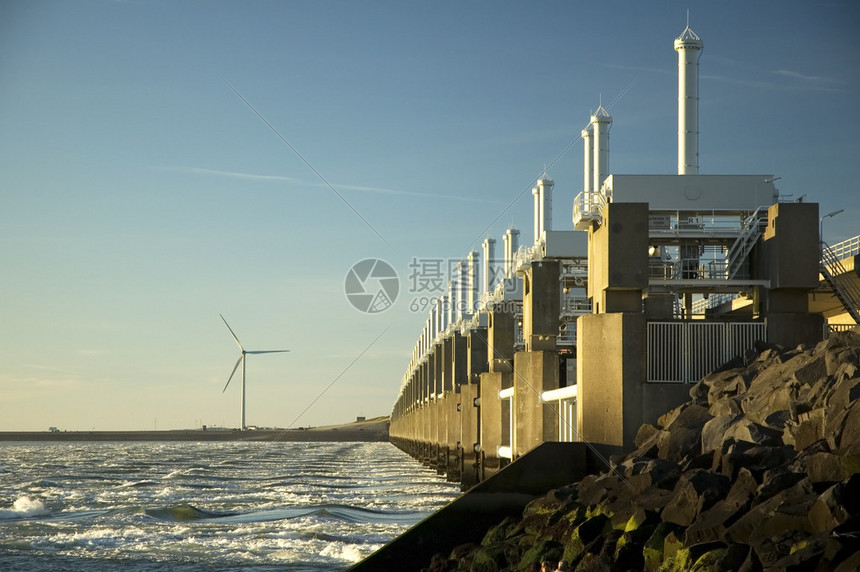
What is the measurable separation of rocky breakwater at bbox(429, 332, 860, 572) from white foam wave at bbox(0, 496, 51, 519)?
28.4 meters

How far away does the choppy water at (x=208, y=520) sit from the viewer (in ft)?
94.5

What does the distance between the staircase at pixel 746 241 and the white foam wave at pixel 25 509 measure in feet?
97.4

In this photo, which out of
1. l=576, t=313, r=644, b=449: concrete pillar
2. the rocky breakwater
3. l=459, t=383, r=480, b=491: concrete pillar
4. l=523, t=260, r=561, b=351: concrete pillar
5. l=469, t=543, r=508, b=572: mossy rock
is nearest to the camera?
the rocky breakwater

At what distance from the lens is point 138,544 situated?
106 ft

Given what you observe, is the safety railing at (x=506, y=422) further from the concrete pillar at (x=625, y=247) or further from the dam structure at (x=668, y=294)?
the concrete pillar at (x=625, y=247)

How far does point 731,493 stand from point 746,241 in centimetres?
1613

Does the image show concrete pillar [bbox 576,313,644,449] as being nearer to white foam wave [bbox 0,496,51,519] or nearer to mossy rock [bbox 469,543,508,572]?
mossy rock [bbox 469,543,508,572]

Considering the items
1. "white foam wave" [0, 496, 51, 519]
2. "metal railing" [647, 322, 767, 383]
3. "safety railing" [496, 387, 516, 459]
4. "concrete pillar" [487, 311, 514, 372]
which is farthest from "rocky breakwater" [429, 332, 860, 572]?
"white foam wave" [0, 496, 51, 519]

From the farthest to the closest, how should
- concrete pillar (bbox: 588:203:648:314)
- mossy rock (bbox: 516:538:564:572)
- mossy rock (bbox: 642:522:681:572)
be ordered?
concrete pillar (bbox: 588:203:648:314)
mossy rock (bbox: 516:538:564:572)
mossy rock (bbox: 642:522:681:572)

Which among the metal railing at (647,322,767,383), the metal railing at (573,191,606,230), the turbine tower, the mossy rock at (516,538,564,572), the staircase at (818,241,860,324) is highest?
the turbine tower

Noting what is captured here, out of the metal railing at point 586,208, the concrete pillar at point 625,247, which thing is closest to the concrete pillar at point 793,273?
the concrete pillar at point 625,247

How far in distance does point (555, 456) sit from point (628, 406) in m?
4.08

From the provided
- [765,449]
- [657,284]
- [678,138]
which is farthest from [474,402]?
[765,449]

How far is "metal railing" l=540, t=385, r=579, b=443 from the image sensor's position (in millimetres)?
34131
